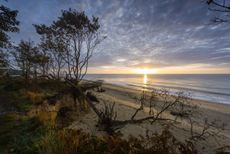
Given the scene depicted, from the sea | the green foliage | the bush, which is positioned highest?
the bush

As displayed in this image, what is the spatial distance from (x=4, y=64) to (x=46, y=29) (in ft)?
23.7

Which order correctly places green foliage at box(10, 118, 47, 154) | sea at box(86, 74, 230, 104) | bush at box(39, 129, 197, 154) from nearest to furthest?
bush at box(39, 129, 197, 154)
green foliage at box(10, 118, 47, 154)
sea at box(86, 74, 230, 104)

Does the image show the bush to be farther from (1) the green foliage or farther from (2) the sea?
(2) the sea

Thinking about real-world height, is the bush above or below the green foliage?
above

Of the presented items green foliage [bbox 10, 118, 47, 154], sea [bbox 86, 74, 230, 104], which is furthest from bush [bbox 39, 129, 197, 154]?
sea [bbox 86, 74, 230, 104]

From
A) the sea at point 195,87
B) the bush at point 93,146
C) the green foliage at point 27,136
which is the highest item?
the bush at point 93,146

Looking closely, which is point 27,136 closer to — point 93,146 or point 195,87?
point 93,146

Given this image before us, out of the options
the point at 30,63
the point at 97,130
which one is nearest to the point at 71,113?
the point at 97,130

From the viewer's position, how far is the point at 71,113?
32.8 ft

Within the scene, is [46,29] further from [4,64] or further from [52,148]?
[52,148]

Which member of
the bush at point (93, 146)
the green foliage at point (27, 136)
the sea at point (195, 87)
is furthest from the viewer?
the sea at point (195, 87)

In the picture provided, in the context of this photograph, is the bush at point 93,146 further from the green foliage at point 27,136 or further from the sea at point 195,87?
the sea at point 195,87

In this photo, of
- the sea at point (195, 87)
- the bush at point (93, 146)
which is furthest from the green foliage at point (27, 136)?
the sea at point (195, 87)

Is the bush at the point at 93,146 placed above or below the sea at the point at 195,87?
above
